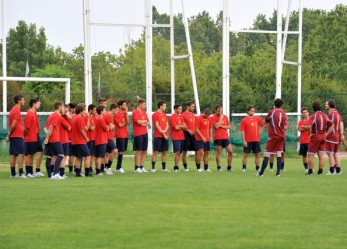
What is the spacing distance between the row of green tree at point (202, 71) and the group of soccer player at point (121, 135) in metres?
16.5

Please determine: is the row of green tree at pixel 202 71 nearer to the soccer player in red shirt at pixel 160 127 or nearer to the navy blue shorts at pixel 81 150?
the soccer player in red shirt at pixel 160 127

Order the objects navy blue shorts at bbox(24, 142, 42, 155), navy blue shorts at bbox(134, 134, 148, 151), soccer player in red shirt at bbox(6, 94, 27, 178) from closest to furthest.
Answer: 1. soccer player in red shirt at bbox(6, 94, 27, 178)
2. navy blue shorts at bbox(24, 142, 42, 155)
3. navy blue shorts at bbox(134, 134, 148, 151)

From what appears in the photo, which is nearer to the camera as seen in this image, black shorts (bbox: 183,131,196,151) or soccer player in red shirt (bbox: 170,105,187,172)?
soccer player in red shirt (bbox: 170,105,187,172)

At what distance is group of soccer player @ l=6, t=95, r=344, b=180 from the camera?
1020 inches

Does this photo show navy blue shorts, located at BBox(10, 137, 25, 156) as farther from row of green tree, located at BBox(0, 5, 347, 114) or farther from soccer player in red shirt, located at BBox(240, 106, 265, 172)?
row of green tree, located at BBox(0, 5, 347, 114)

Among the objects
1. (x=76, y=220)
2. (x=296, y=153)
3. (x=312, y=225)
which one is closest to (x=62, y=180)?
(x=76, y=220)

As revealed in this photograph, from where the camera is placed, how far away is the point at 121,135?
29.2m

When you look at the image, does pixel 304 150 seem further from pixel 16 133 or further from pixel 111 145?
pixel 16 133

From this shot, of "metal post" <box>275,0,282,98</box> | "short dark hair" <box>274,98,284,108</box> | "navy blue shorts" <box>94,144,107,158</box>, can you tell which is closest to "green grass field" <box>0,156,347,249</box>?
"short dark hair" <box>274,98,284,108</box>

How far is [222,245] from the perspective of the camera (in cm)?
1321

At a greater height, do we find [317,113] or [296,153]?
[317,113]

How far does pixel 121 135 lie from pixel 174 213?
12.6 metres

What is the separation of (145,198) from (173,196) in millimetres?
659

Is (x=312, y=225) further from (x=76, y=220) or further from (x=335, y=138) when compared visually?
(x=335, y=138)
